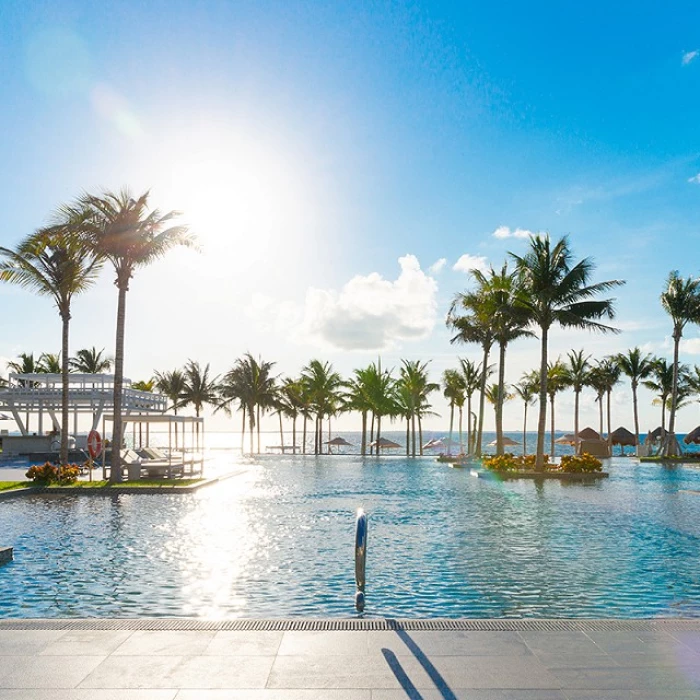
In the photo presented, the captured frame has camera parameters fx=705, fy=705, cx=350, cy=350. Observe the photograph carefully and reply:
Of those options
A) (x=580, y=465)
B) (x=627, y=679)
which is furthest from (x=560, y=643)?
(x=580, y=465)

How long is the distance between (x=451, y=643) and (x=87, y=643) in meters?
2.93

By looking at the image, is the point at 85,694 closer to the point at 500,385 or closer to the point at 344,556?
the point at 344,556

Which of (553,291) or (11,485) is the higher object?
Answer: (553,291)

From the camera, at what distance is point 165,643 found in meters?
5.69

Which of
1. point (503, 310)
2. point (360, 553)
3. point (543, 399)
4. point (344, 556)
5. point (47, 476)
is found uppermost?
point (503, 310)

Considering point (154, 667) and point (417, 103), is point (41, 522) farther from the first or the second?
point (417, 103)

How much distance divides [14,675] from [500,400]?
30.1m

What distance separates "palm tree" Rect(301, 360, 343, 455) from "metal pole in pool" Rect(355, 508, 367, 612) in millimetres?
47121

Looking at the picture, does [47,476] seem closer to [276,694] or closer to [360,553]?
[360,553]

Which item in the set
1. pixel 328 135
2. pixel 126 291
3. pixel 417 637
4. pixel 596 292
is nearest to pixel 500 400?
pixel 596 292

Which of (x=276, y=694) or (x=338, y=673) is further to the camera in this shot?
(x=338, y=673)

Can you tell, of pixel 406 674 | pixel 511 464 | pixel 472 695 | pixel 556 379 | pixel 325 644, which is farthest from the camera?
pixel 556 379

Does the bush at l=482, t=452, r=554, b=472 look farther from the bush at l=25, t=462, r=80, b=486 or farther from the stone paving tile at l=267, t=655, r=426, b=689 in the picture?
the stone paving tile at l=267, t=655, r=426, b=689

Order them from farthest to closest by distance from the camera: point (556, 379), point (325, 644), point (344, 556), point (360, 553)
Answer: point (556, 379), point (344, 556), point (360, 553), point (325, 644)
